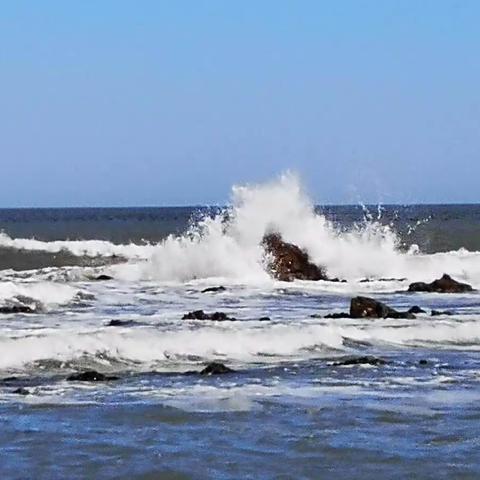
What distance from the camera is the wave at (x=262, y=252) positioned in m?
29.4

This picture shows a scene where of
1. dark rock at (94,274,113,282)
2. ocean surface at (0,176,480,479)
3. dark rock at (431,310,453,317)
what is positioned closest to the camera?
ocean surface at (0,176,480,479)

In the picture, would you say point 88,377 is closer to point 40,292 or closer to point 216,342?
point 216,342

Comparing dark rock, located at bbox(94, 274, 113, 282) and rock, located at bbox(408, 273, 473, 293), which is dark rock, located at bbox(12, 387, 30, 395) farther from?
dark rock, located at bbox(94, 274, 113, 282)

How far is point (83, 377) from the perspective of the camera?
1123 centimetres

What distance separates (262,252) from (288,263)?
1.13 meters

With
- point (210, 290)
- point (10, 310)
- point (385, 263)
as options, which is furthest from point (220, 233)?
point (10, 310)

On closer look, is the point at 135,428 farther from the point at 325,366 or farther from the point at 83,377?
the point at 325,366

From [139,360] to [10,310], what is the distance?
19.8 ft

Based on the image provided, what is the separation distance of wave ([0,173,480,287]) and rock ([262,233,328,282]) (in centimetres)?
28

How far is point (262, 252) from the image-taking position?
96.7 ft

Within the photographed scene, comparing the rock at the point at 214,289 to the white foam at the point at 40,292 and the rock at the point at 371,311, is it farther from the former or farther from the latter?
the rock at the point at 371,311

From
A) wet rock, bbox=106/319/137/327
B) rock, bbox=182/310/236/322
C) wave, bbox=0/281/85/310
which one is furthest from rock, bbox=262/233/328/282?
wet rock, bbox=106/319/137/327

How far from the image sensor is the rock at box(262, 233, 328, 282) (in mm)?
27766

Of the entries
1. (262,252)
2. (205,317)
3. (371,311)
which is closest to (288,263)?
(262,252)
